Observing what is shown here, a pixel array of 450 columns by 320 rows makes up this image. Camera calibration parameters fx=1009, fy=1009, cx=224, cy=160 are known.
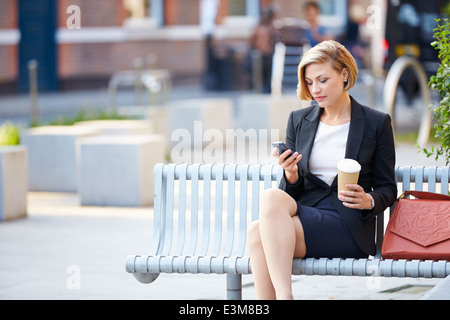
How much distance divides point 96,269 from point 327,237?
234 centimetres

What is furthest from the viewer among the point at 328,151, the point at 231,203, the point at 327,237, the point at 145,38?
the point at 145,38

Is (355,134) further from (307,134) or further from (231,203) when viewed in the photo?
(231,203)

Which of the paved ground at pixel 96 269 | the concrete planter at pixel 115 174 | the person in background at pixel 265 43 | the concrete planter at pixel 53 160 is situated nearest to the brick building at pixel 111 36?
the person in background at pixel 265 43

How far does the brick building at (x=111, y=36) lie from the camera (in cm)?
2580

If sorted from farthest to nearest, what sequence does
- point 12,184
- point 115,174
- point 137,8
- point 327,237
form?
point 137,8 < point 115,174 < point 12,184 < point 327,237

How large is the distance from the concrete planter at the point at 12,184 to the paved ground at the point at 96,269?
4.3 inches

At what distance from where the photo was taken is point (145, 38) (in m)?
27.6

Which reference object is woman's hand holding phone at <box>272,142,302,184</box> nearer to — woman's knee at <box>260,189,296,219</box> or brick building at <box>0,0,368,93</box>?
woman's knee at <box>260,189,296,219</box>

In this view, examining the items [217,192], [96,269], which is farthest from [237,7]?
[217,192]

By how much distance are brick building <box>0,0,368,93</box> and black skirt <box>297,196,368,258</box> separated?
67.0ft

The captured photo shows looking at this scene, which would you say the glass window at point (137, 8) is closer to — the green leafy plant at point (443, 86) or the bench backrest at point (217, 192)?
the bench backrest at point (217, 192)

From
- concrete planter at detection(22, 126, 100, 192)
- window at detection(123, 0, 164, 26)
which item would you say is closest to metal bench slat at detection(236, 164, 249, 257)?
concrete planter at detection(22, 126, 100, 192)

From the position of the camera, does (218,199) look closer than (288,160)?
No
